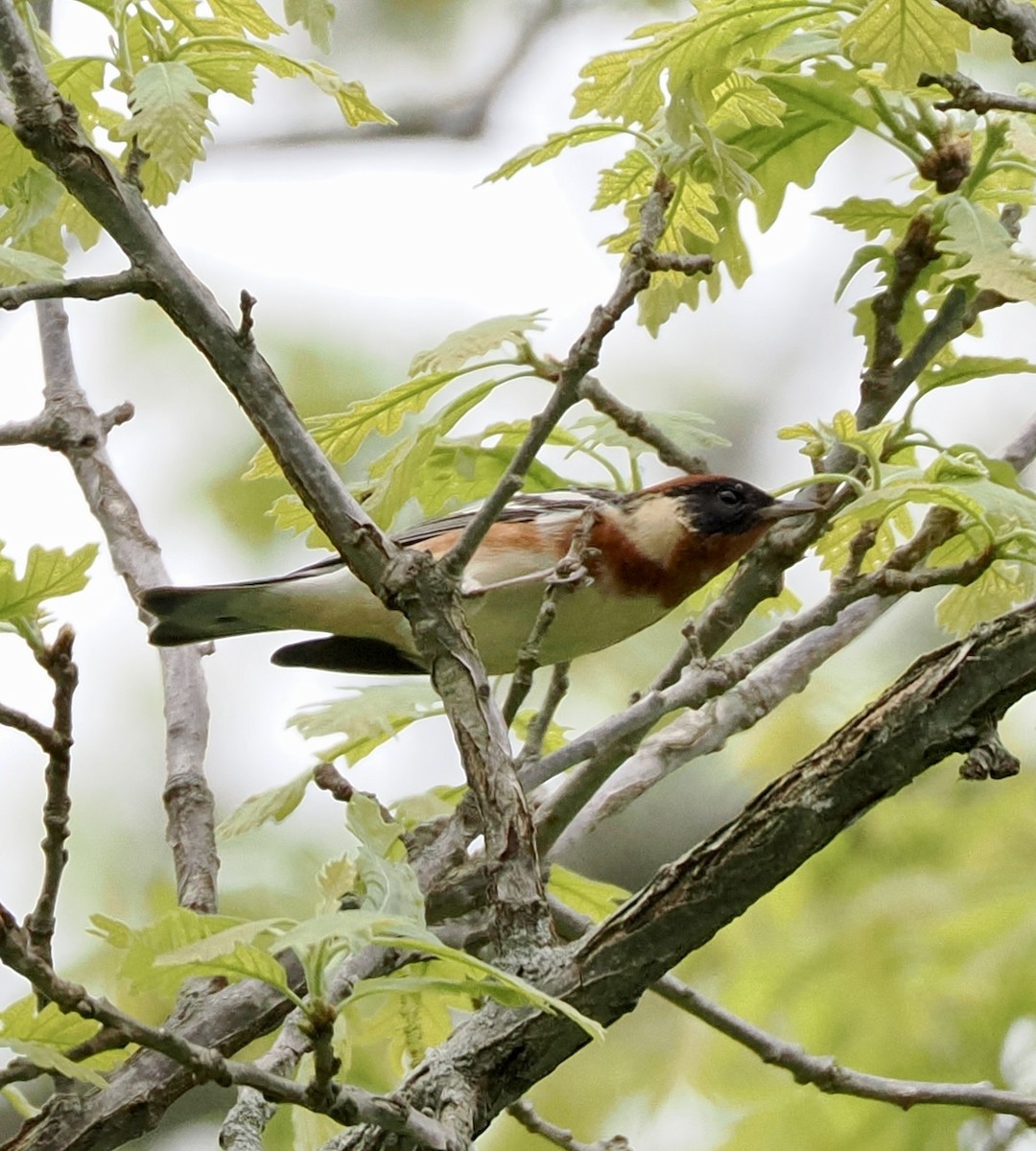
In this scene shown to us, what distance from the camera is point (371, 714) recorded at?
10.2 feet

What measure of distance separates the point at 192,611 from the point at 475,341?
1611 millimetres

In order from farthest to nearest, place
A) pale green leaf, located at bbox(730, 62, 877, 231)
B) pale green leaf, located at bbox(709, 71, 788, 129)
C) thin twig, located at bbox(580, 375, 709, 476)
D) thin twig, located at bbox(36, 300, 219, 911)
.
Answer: thin twig, located at bbox(36, 300, 219, 911) < thin twig, located at bbox(580, 375, 709, 476) < pale green leaf, located at bbox(730, 62, 877, 231) < pale green leaf, located at bbox(709, 71, 788, 129)

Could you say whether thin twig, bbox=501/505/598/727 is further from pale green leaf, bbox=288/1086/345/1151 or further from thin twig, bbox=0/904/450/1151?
pale green leaf, bbox=288/1086/345/1151

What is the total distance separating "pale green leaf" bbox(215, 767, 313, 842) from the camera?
3146 mm

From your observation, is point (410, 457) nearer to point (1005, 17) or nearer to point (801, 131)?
point (801, 131)

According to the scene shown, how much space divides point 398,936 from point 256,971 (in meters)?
0.17

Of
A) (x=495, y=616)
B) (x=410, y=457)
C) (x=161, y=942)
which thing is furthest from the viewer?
(x=495, y=616)

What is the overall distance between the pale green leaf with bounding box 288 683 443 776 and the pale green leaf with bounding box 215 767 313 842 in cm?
15

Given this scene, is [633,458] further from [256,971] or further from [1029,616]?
[256,971]

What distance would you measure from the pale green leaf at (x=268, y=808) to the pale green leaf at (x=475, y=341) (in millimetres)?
931

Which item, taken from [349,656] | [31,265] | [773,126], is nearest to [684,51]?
[773,126]

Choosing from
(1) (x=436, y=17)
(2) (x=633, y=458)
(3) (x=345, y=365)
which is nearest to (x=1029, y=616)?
(2) (x=633, y=458)

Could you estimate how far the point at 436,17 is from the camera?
883 cm

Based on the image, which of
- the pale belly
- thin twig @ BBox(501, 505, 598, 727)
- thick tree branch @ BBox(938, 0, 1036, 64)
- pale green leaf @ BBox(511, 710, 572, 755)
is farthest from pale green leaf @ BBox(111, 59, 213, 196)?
pale green leaf @ BBox(511, 710, 572, 755)
